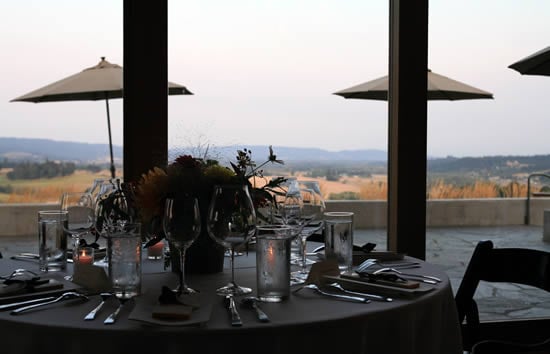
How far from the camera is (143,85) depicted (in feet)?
9.59

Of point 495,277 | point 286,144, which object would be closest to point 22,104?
point 286,144

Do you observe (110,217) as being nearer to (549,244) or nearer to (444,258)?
(444,258)

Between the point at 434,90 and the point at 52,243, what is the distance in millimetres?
2376

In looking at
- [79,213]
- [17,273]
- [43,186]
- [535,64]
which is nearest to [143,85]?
[43,186]

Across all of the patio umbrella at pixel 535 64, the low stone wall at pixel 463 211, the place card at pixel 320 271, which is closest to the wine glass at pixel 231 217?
the place card at pixel 320 271

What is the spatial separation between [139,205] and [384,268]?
2.49 feet

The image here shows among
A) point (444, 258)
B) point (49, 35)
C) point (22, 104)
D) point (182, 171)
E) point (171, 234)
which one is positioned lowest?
point (444, 258)

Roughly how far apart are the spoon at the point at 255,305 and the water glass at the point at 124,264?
0.28m

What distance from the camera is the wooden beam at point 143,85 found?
2914 mm

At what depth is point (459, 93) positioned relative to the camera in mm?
3414

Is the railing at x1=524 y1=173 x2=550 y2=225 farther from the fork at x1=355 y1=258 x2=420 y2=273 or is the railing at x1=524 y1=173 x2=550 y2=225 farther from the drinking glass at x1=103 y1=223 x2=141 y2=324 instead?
the drinking glass at x1=103 y1=223 x2=141 y2=324

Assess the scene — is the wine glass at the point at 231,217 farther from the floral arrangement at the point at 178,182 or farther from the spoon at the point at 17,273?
the spoon at the point at 17,273

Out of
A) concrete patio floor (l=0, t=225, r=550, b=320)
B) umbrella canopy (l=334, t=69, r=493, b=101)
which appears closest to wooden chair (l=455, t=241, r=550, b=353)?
concrete patio floor (l=0, t=225, r=550, b=320)

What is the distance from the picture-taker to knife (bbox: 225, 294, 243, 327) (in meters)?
1.19
